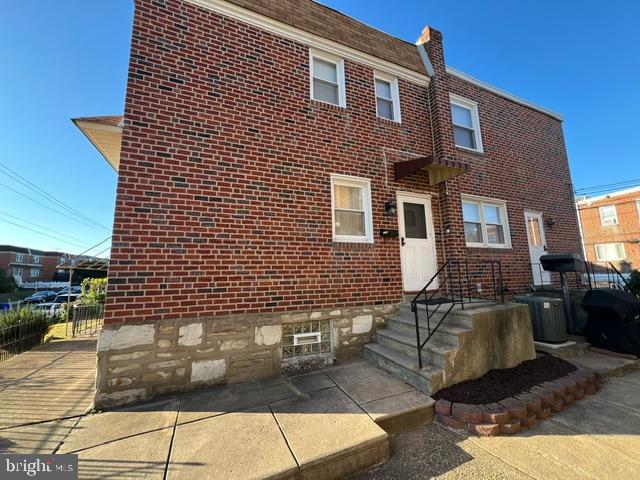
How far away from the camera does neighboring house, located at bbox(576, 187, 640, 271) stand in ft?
64.3

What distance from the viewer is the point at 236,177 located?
438 cm

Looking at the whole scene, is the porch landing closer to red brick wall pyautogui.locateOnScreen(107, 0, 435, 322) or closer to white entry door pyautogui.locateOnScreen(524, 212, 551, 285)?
red brick wall pyautogui.locateOnScreen(107, 0, 435, 322)

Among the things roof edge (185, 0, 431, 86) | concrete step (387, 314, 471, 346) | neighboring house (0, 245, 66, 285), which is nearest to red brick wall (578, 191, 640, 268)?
roof edge (185, 0, 431, 86)

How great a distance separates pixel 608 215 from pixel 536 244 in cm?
2154

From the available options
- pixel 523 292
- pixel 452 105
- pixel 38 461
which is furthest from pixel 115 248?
pixel 523 292

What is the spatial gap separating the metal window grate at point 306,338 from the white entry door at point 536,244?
21.0ft

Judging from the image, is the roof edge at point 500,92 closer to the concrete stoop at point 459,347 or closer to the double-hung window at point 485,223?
the double-hung window at point 485,223

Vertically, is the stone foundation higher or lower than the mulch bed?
higher

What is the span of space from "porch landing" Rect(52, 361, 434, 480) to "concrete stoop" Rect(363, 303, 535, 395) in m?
0.26

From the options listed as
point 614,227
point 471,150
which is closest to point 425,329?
point 471,150

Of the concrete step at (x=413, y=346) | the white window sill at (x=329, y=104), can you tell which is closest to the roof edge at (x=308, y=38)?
the white window sill at (x=329, y=104)

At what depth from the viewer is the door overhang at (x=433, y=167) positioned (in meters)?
5.25

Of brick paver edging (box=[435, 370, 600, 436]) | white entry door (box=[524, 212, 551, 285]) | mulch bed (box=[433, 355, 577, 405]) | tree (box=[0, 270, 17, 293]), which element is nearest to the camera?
brick paver edging (box=[435, 370, 600, 436])

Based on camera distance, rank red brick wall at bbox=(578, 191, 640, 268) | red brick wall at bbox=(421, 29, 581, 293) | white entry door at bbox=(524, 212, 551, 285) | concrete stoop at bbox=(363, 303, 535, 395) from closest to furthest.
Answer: concrete stoop at bbox=(363, 303, 535, 395) < red brick wall at bbox=(421, 29, 581, 293) < white entry door at bbox=(524, 212, 551, 285) < red brick wall at bbox=(578, 191, 640, 268)
